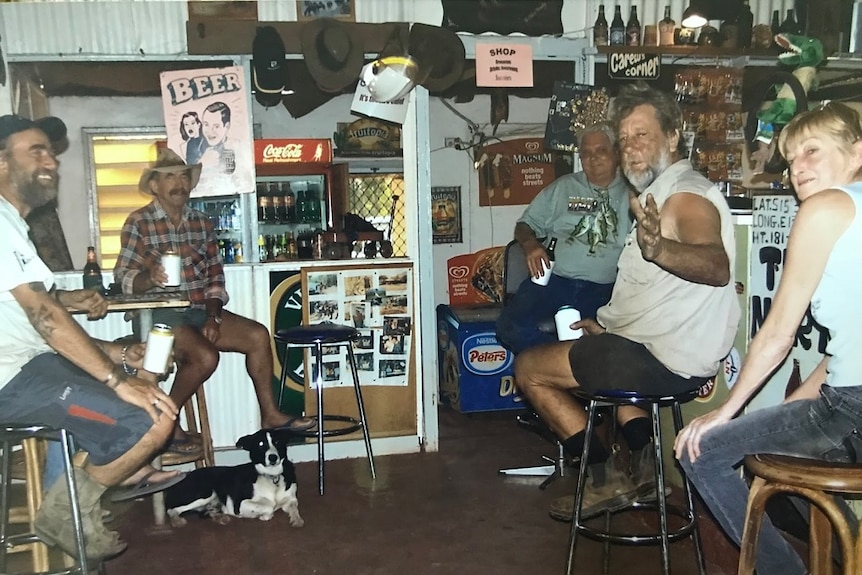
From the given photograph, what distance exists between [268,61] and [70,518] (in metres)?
2.34

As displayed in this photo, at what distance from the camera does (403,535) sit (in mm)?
3248

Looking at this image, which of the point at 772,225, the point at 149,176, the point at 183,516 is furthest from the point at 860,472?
the point at 149,176

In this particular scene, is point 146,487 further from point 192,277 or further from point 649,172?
point 649,172

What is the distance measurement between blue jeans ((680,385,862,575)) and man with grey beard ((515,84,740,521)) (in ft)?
1.26

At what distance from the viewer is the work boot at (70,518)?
2.48m

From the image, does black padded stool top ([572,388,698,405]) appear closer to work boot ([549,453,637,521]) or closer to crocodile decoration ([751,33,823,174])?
work boot ([549,453,637,521])

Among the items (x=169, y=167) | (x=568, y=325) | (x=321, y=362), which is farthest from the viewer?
(x=169, y=167)

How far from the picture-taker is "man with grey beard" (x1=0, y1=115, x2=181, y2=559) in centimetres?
→ 240

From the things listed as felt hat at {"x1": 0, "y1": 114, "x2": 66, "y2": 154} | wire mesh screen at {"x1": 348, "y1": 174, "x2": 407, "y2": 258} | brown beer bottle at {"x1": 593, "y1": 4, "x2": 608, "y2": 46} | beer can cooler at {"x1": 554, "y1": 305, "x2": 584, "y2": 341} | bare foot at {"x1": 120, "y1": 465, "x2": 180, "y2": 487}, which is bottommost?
bare foot at {"x1": 120, "y1": 465, "x2": 180, "y2": 487}

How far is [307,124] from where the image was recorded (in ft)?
21.3

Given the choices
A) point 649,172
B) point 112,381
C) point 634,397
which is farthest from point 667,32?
point 112,381

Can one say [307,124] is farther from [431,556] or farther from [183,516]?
[431,556]

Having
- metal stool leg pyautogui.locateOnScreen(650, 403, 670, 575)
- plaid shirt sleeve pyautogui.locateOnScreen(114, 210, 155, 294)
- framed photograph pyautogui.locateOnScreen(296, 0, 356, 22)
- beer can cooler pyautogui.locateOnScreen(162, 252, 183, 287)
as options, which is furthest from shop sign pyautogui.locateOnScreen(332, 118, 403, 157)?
metal stool leg pyautogui.locateOnScreen(650, 403, 670, 575)

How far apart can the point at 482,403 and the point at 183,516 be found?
82.9 inches
